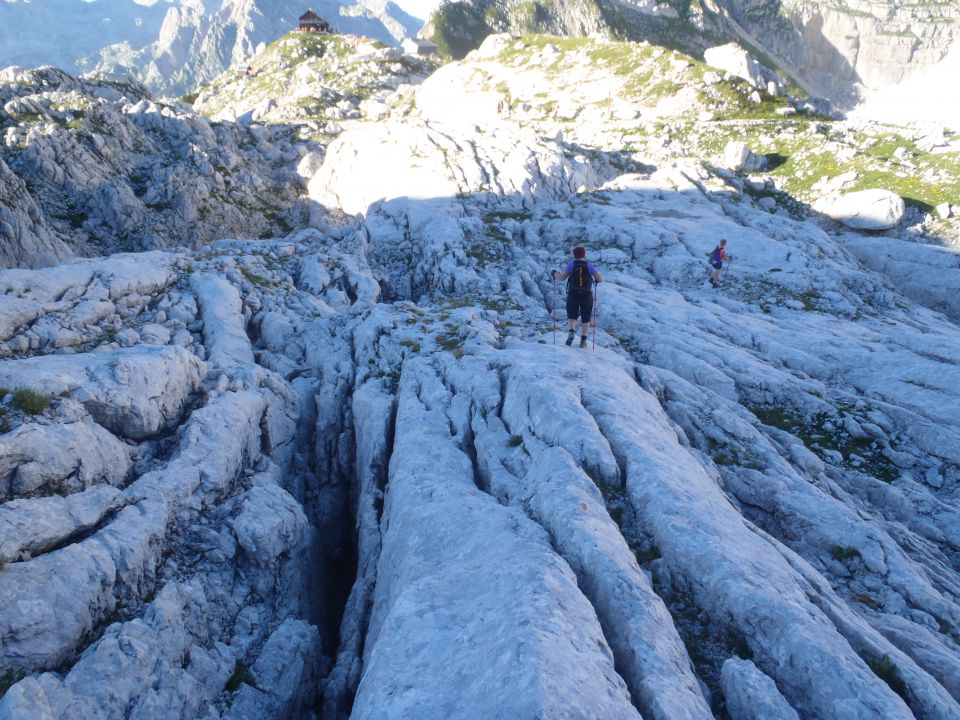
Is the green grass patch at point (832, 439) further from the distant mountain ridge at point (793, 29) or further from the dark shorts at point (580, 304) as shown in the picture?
the distant mountain ridge at point (793, 29)

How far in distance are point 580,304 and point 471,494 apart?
362 inches

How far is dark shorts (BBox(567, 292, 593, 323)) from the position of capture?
1827cm

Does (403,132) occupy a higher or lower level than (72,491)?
higher

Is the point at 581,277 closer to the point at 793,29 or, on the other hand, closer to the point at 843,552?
the point at 843,552

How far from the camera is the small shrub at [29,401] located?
38.2 feet

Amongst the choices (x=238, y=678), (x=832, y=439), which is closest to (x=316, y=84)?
(x=832, y=439)

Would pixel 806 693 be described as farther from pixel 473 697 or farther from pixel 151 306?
pixel 151 306

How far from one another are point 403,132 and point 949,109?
186501 mm

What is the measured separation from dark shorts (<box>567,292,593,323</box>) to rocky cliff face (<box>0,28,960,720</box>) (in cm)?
147

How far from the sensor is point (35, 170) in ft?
124

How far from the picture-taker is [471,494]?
41.1ft

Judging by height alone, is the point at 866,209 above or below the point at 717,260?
above

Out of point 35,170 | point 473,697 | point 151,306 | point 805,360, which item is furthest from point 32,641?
point 35,170

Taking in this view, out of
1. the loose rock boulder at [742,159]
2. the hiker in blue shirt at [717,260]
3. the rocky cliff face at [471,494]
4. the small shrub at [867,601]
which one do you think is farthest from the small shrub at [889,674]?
the loose rock boulder at [742,159]
